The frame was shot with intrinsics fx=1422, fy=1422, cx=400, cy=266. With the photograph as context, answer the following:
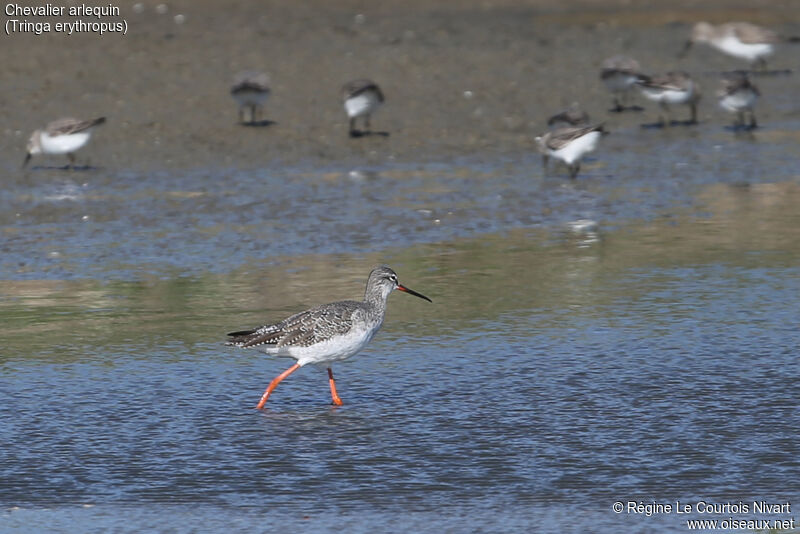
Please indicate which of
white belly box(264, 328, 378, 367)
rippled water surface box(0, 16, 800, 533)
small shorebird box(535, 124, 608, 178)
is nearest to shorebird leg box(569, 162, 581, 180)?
small shorebird box(535, 124, 608, 178)

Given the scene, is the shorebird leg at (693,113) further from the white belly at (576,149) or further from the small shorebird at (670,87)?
the white belly at (576,149)

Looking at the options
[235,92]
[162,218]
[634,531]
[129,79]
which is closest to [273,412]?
[634,531]

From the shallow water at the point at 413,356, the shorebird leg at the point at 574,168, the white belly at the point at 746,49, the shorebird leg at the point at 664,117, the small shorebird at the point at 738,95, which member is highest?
the white belly at the point at 746,49

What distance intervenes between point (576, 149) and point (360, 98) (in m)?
4.53

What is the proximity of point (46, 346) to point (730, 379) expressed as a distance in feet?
19.6

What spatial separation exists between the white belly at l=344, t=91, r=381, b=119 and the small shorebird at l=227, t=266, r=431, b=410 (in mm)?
12439

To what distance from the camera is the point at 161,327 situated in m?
13.4

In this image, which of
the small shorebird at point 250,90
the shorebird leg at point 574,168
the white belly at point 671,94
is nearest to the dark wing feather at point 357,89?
the small shorebird at point 250,90

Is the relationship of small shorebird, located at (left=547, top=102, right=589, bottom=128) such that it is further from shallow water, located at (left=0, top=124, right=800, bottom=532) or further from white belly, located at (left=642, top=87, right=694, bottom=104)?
white belly, located at (left=642, top=87, right=694, bottom=104)

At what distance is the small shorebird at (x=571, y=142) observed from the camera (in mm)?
20438

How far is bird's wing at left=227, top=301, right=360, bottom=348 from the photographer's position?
1090 centimetres

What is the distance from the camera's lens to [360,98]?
23.5 metres

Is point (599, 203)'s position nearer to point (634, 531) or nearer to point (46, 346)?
point (46, 346)

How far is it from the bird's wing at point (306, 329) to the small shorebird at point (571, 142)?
32.0 feet
